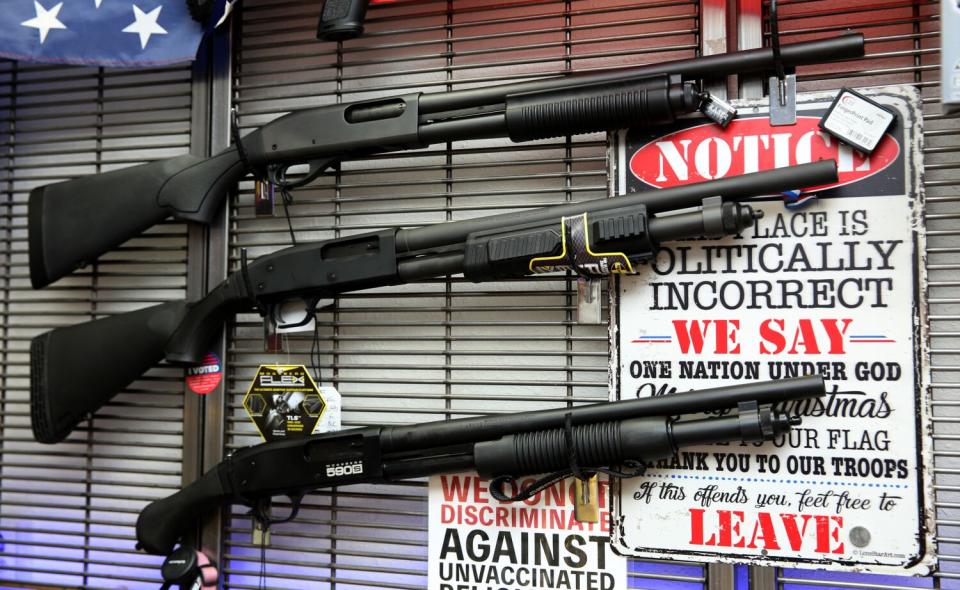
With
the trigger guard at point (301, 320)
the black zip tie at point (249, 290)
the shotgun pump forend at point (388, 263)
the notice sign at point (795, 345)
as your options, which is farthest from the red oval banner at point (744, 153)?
the black zip tie at point (249, 290)

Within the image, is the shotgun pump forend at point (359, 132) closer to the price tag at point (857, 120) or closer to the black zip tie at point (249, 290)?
the price tag at point (857, 120)

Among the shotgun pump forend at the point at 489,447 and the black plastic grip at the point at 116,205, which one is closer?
the shotgun pump forend at the point at 489,447

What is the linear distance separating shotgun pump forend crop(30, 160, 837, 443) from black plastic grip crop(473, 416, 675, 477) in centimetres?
38

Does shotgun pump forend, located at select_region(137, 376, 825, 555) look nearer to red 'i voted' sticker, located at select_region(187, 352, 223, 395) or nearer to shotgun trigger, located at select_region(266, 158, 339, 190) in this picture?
red 'i voted' sticker, located at select_region(187, 352, 223, 395)

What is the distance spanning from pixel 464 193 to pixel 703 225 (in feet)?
2.35

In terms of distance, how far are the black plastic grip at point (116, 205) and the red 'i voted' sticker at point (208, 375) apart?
0.42 meters

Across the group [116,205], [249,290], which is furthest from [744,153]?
[116,205]

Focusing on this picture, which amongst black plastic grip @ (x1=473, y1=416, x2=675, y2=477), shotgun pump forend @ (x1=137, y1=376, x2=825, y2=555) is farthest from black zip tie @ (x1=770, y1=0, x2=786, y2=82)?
black plastic grip @ (x1=473, y1=416, x2=675, y2=477)

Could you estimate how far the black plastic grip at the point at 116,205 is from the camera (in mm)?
2232

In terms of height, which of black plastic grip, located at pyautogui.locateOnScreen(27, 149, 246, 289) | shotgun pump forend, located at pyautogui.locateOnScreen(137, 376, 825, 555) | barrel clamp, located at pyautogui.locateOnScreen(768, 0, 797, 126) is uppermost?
barrel clamp, located at pyautogui.locateOnScreen(768, 0, 797, 126)

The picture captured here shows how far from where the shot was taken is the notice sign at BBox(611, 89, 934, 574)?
5.77ft

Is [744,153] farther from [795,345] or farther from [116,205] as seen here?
[116,205]

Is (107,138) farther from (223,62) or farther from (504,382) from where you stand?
(504,382)

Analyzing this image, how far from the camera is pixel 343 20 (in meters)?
2.04
